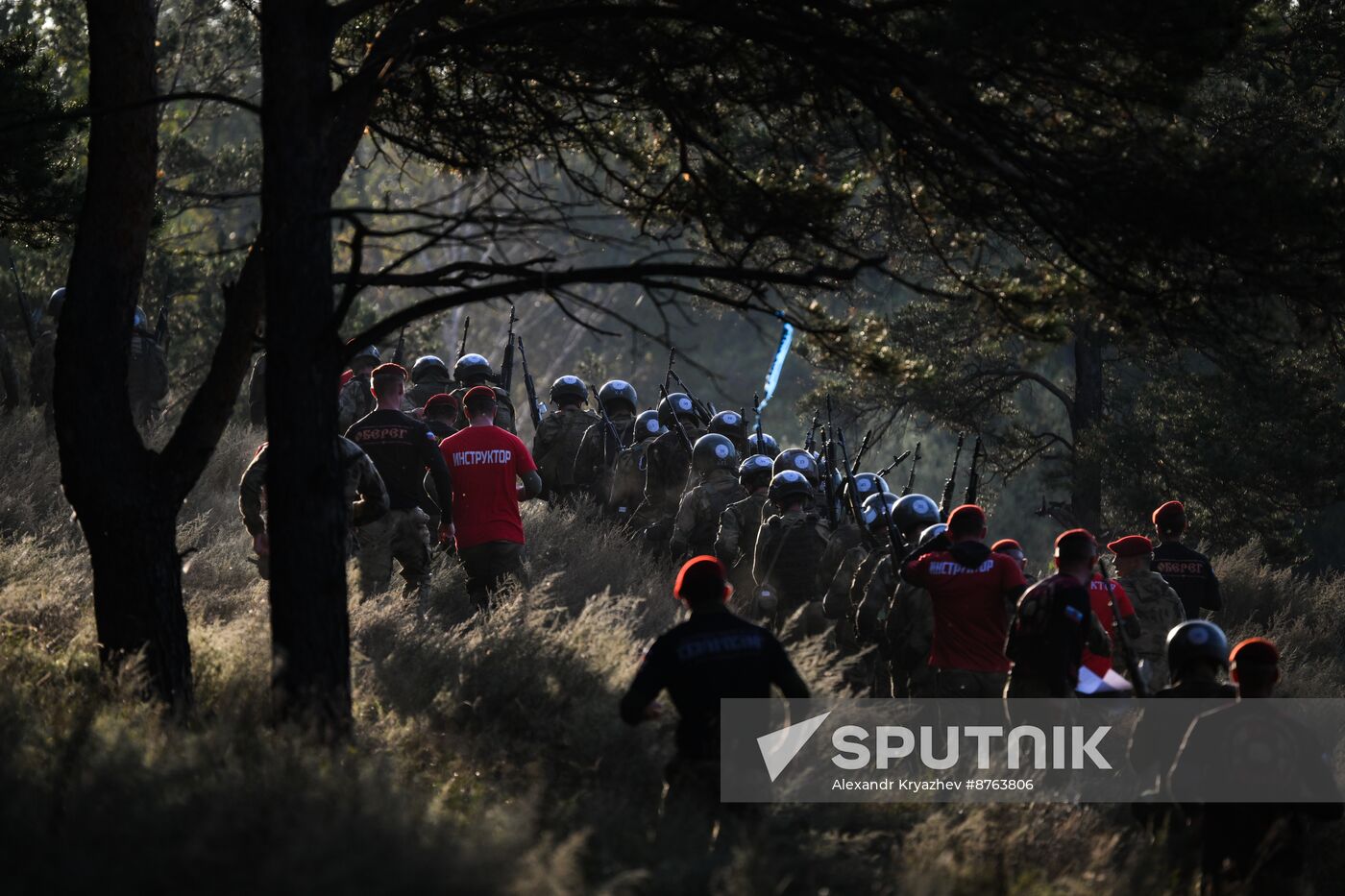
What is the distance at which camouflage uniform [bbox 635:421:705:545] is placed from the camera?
15359mm

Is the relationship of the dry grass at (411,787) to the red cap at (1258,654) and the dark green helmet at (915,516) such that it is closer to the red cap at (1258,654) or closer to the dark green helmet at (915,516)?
the red cap at (1258,654)

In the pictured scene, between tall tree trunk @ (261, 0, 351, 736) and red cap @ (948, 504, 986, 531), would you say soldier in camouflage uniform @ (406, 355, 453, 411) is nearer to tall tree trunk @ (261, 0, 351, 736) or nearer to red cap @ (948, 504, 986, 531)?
red cap @ (948, 504, 986, 531)

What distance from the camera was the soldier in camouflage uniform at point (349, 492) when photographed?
32.8 ft

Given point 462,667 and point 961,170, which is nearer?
point 961,170

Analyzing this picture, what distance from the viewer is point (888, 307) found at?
40094 millimetres

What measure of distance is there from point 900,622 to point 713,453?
431 centimetres

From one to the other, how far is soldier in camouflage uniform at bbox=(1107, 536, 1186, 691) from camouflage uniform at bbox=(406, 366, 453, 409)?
7.98 metres

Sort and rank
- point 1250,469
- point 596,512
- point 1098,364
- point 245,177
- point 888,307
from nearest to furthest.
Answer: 1. point 596,512
2. point 1250,469
3. point 1098,364
4. point 245,177
5. point 888,307

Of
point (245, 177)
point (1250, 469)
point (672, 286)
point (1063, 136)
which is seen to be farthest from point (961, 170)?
point (245, 177)

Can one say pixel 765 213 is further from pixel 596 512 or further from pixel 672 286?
pixel 596 512

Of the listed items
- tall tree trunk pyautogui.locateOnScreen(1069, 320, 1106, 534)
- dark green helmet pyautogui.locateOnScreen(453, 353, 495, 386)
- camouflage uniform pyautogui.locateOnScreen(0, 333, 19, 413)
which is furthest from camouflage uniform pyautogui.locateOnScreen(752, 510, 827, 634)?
camouflage uniform pyautogui.locateOnScreen(0, 333, 19, 413)

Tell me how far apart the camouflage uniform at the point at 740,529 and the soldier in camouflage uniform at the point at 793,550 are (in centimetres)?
46

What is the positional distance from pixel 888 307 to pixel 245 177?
66.6ft

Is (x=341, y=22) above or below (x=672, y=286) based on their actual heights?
above
